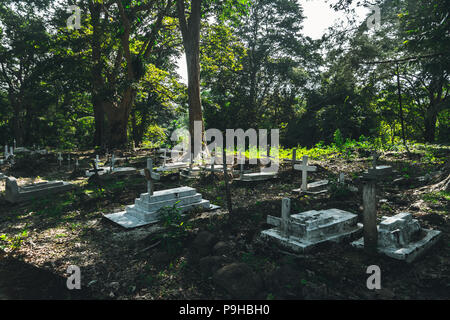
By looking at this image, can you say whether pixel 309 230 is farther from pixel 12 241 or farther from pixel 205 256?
pixel 12 241

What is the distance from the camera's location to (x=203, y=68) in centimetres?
1897

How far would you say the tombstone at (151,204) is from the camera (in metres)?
6.27

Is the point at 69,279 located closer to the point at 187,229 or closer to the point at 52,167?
the point at 187,229

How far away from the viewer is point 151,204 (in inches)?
253

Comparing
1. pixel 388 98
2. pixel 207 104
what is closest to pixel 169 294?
pixel 207 104

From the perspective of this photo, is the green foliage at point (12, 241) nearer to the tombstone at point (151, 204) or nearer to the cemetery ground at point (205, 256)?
the cemetery ground at point (205, 256)

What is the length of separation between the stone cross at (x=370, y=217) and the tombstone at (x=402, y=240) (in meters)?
0.11

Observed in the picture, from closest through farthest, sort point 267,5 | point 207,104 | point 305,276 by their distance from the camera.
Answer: point 305,276 < point 207,104 < point 267,5

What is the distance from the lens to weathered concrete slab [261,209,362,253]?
448cm

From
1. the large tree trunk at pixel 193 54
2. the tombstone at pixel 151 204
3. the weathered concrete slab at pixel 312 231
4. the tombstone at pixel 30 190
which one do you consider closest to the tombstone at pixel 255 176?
the tombstone at pixel 151 204

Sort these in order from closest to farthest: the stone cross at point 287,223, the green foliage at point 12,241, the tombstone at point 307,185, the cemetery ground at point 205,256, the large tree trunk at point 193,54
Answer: the cemetery ground at point 205,256 → the stone cross at point 287,223 → the green foliage at point 12,241 → the tombstone at point 307,185 → the large tree trunk at point 193,54

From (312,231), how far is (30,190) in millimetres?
8351

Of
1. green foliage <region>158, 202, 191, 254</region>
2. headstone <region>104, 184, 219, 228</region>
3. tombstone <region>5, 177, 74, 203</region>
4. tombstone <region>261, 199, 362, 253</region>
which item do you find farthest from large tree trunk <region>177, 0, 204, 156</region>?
tombstone <region>261, 199, 362, 253</region>
